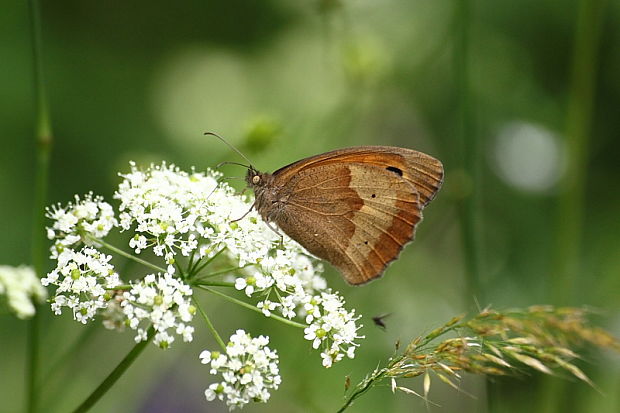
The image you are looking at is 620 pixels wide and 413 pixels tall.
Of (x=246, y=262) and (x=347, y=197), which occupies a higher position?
(x=347, y=197)

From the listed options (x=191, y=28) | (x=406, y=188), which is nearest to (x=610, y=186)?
(x=406, y=188)

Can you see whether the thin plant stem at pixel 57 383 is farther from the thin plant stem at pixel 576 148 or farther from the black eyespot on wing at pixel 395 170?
the thin plant stem at pixel 576 148

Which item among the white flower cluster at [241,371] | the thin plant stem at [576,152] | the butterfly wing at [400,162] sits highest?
the thin plant stem at [576,152]

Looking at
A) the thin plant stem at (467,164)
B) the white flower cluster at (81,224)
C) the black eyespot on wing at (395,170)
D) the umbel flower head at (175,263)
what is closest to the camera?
the umbel flower head at (175,263)

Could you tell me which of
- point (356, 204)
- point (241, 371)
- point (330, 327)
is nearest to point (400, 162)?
point (356, 204)

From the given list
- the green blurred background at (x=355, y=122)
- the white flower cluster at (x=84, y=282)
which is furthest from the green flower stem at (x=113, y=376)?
the green blurred background at (x=355, y=122)

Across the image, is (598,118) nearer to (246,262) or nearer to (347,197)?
(347,197)

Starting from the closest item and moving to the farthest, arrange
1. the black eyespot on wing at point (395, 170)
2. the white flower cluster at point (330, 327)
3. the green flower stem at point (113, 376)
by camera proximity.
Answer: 1. the green flower stem at point (113, 376)
2. the white flower cluster at point (330, 327)
3. the black eyespot on wing at point (395, 170)
